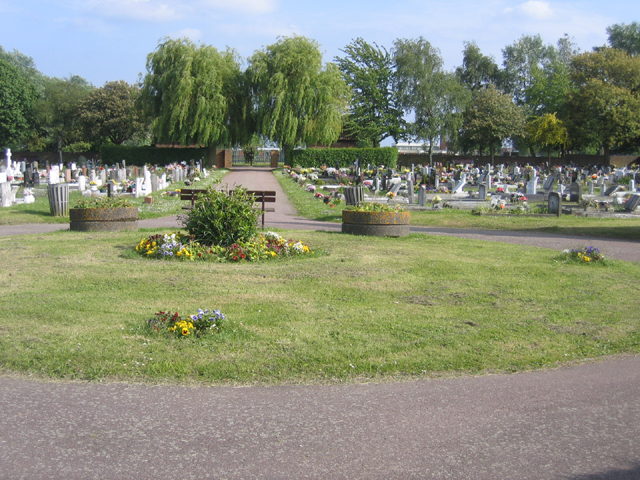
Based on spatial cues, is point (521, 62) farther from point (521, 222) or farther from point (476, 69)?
point (521, 222)

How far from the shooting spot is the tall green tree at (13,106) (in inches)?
2532

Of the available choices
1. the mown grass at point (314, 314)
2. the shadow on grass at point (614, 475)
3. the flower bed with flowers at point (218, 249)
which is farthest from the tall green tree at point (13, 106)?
the shadow on grass at point (614, 475)

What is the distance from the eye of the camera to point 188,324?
589 cm

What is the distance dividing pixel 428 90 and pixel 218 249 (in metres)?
60.4

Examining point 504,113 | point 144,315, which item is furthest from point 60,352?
point 504,113

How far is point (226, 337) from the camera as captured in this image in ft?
19.2

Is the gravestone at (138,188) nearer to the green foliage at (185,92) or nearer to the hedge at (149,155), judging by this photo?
the green foliage at (185,92)

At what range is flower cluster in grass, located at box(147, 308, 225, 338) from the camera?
5875mm

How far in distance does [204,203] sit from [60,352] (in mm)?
5465

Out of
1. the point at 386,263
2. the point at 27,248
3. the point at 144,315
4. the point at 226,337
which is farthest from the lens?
the point at 27,248

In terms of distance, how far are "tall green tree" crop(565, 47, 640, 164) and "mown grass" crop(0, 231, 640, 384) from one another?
169 feet

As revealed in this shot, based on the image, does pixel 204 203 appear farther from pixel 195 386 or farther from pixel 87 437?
pixel 87 437

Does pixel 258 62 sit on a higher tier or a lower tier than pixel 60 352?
higher

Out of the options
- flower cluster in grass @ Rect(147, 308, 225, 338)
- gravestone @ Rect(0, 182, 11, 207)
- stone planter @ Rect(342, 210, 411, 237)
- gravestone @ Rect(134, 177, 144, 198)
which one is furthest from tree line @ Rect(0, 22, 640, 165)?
flower cluster in grass @ Rect(147, 308, 225, 338)
